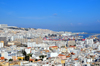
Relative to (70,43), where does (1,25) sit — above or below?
above

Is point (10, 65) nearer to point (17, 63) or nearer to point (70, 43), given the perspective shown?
point (17, 63)

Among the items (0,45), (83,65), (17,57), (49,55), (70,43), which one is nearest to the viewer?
(83,65)

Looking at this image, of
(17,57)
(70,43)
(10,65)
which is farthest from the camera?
(70,43)

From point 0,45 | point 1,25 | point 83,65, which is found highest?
point 1,25

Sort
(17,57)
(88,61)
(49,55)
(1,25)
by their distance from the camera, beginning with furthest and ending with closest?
(1,25), (49,55), (17,57), (88,61)

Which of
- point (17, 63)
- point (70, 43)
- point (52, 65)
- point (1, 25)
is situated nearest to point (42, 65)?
point (52, 65)

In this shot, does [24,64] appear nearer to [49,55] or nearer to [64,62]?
[64,62]

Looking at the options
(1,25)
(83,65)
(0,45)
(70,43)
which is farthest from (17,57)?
(1,25)

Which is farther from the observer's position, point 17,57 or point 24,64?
point 17,57

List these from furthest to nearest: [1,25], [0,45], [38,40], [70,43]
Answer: [1,25]
[38,40]
[70,43]
[0,45]
